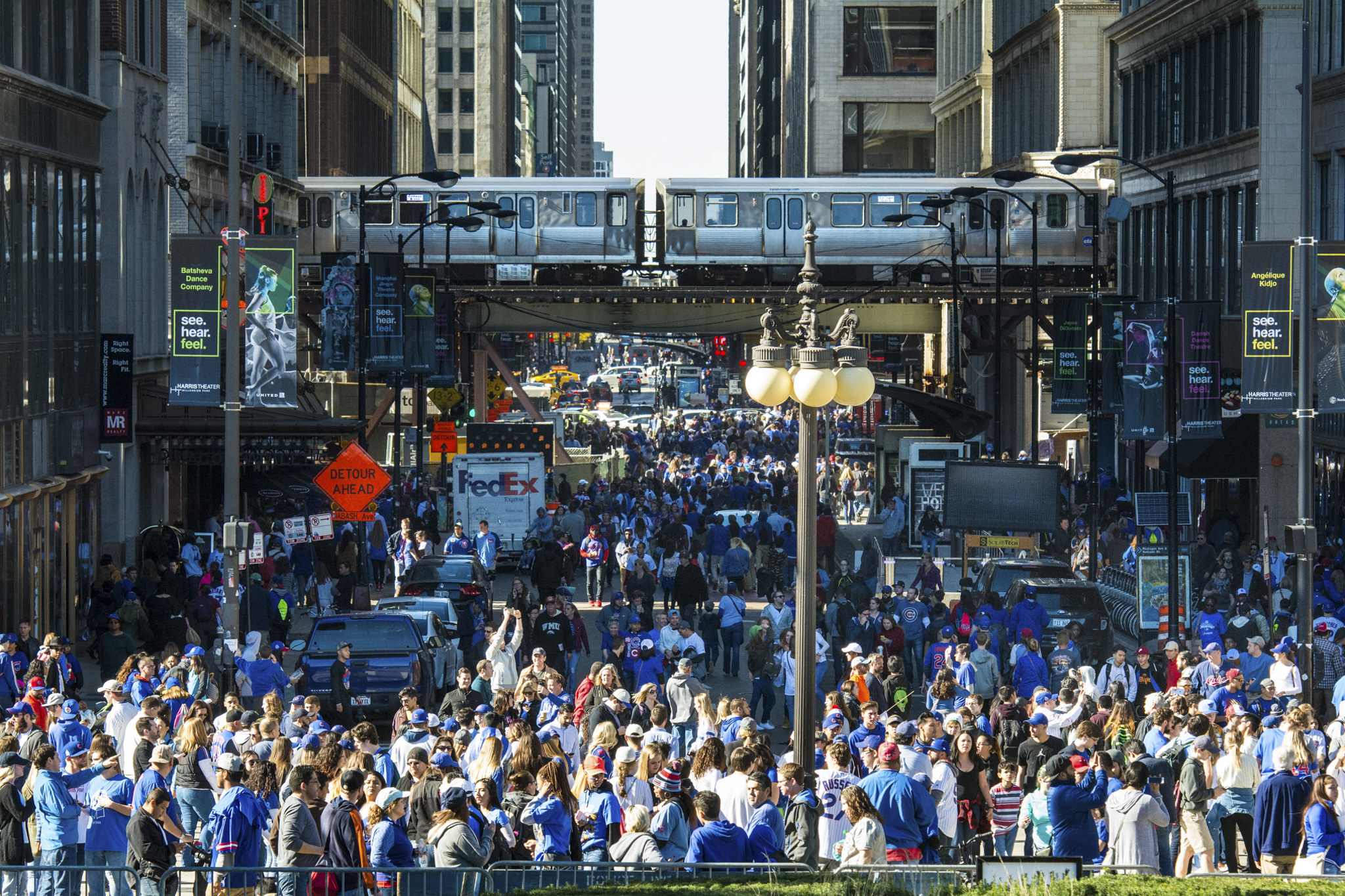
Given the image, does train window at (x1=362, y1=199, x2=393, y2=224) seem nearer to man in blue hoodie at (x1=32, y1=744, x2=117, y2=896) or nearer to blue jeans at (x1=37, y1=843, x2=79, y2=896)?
man in blue hoodie at (x1=32, y1=744, x2=117, y2=896)

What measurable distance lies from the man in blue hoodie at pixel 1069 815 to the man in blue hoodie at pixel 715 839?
2.34 meters

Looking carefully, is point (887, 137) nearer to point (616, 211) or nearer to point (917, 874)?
point (616, 211)

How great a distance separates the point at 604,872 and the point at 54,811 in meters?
3.96

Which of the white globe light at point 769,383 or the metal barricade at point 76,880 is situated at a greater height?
the white globe light at point 769,383

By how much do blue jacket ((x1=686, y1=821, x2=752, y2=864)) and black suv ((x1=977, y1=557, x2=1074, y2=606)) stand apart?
49.8 feet

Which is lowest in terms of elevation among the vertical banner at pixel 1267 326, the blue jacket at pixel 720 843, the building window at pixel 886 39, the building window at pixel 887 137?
the blue jacket at pixel 720 843

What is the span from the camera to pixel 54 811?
1305cm

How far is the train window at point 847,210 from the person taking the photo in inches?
2121

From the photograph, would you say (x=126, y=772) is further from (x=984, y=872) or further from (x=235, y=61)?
(x=235, y=61)

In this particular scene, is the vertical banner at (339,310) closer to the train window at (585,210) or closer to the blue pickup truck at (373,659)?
the blue pickup truck at (373,659)

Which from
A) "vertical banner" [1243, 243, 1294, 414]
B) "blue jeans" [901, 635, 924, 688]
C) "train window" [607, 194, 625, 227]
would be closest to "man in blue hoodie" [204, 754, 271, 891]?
"blue jeans" [901, 635, 924, 688]

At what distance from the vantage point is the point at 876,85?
332 feet

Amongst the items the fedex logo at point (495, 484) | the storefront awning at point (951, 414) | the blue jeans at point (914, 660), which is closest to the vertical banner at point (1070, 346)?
the storefront awning at point (951, 414)

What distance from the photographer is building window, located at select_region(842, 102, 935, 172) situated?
332 feet
